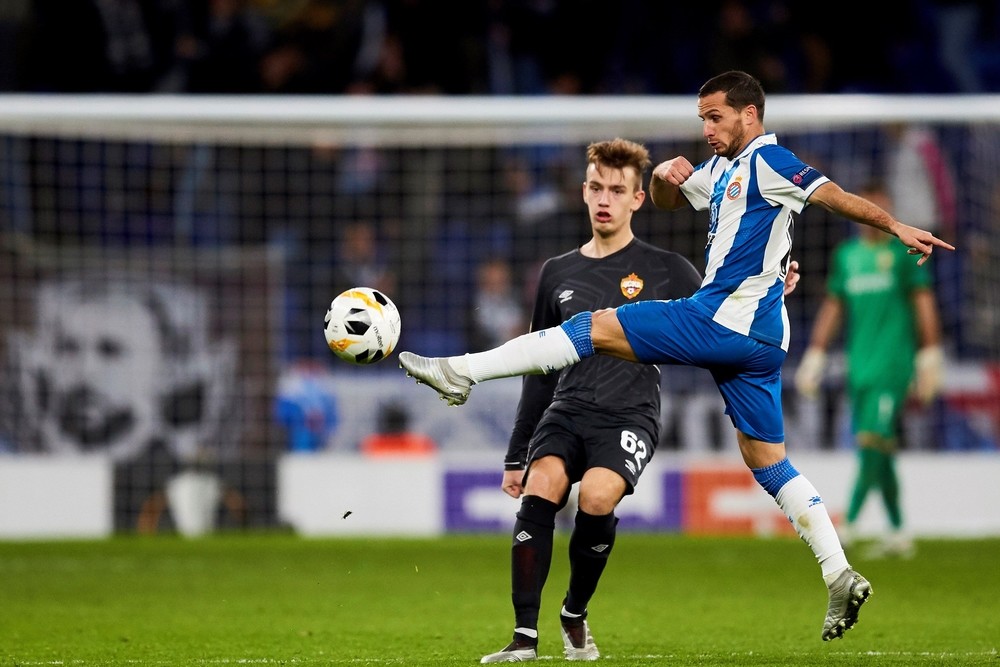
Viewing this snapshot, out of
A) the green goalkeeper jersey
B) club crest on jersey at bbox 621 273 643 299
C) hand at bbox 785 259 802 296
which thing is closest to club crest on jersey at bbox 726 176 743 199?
hand at bbox 785 259 802 296

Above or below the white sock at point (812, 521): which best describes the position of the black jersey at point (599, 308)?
above

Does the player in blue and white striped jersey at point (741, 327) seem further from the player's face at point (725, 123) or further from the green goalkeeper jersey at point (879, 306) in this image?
the green goalkeeper jersey at point (879, 306)

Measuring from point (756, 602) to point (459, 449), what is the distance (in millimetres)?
5675

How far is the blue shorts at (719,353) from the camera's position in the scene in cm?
512

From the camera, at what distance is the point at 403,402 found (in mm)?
13070

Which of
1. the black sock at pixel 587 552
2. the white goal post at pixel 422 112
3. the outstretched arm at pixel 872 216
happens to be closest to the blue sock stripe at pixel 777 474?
the black sock at pixel 587 552

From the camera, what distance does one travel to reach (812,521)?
527 cm

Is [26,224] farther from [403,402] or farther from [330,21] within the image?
[330,21]

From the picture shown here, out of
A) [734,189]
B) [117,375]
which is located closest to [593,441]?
[734,189]

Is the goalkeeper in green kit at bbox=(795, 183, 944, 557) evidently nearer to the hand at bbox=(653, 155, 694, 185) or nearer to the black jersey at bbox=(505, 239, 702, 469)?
the black jersey at bbox=(505, 239, 702, 469)

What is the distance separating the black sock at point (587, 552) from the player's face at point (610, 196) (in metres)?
1.10

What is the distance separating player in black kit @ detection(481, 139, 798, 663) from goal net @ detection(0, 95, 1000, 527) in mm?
6598

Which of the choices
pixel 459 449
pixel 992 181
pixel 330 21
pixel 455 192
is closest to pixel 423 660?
pixel 459 449

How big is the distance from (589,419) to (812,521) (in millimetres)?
882
